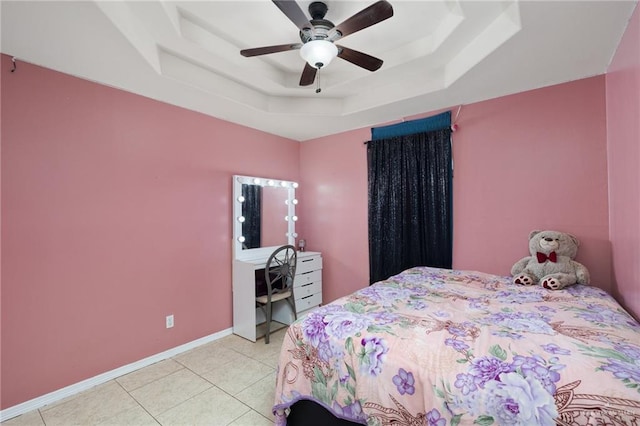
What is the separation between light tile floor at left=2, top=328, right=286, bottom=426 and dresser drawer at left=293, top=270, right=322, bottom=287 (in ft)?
2.89

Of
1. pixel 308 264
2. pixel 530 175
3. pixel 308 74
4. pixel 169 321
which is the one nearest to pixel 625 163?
pixel 530 175

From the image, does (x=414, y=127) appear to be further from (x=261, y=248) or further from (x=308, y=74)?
→ (x=261, y=248)

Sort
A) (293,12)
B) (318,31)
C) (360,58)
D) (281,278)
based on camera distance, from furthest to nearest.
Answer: (281,278) → (360,58) → (318,31) → (293,12)

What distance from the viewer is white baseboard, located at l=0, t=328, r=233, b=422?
184 centimetres

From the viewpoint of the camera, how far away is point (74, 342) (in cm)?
209

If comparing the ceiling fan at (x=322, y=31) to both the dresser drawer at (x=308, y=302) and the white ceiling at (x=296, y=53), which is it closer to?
the white ceiling at (x=296, y=53)

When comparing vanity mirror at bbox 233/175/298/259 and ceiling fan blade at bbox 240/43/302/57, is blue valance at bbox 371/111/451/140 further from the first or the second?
ceiling fan blade at bbox 240/43/302/57

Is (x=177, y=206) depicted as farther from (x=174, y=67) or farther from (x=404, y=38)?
(x=404, y=38)

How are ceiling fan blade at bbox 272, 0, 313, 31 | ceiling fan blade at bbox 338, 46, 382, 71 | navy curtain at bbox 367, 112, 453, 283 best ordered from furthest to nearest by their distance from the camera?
navy curtain at bbox 367, 112, 453, 283 → ceiling fan blade at bbox 338, 46, 382, 71 → ceiling fan blade at bbox 272, 0, 313, 31

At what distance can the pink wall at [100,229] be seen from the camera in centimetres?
188

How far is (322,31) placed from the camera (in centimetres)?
166

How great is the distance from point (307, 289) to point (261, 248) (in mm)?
736

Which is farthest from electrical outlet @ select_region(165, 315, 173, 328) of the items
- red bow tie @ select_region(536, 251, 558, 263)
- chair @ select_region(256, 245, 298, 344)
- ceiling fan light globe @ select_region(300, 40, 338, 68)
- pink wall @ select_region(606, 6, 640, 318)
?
pink wall @ select_region(606, 6, 640, 318)

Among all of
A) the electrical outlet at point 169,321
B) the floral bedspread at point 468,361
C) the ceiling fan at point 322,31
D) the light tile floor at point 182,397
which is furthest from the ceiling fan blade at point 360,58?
the electrical outlet at point 169,321
